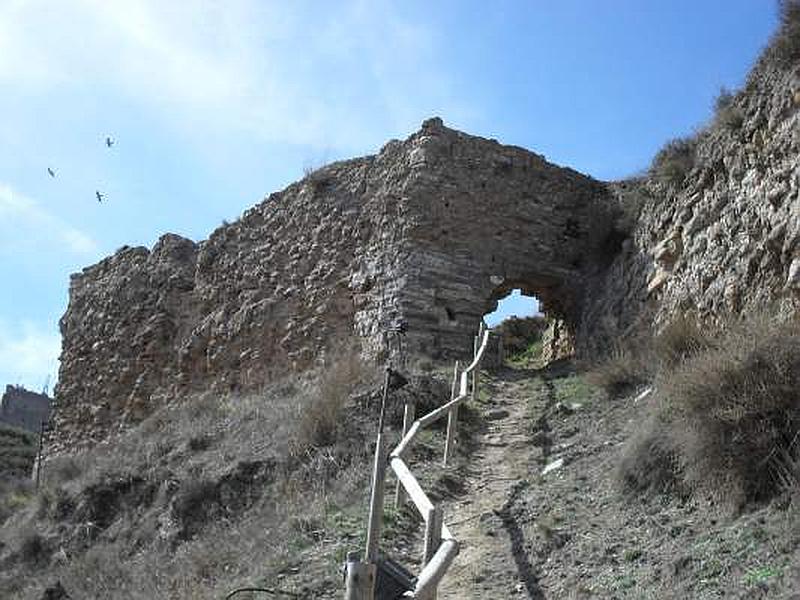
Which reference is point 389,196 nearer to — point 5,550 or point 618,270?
point 618,270

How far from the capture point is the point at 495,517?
7000mm

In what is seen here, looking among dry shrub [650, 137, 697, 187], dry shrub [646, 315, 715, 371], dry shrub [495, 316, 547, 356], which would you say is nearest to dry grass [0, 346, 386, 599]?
dry shrub [646, 315, 715, 371]

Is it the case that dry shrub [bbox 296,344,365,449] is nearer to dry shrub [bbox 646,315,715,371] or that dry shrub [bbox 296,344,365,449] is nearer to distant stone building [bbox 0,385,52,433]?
dry shrub [bbox 646,315,715,371]

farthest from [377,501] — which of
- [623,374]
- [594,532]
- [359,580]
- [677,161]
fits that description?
[677,161]

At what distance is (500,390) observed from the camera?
11617 millimetres

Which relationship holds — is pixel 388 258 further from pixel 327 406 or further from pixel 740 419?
pixel 740 419

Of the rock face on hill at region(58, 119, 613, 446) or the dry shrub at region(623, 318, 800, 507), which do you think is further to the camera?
the rock face on hill at region(58, 119, 613, 446)

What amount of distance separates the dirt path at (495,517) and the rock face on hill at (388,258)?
2718 mm

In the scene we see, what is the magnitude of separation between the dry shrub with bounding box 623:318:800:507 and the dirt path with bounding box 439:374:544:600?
3.88 ft

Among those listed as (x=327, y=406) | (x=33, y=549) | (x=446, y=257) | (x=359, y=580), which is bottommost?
(x=359, y=580)

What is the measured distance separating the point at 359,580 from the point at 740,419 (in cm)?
281

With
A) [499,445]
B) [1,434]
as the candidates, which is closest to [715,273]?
[499,445]

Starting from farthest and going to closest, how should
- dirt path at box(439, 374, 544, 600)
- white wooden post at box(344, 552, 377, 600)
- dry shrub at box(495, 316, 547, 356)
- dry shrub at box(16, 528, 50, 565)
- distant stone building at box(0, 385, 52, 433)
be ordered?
distant stone building at box(0, 385, 52, 433)
dry shrub at box(495, 316, 547, 356)
dry shrub at box(16, 528, 50, 565)
dirt path at box(439, 374, 544, 600)
white wooden post at box(344, 552, 377, 600)

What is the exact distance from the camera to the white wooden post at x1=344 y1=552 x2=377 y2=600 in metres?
3.91
